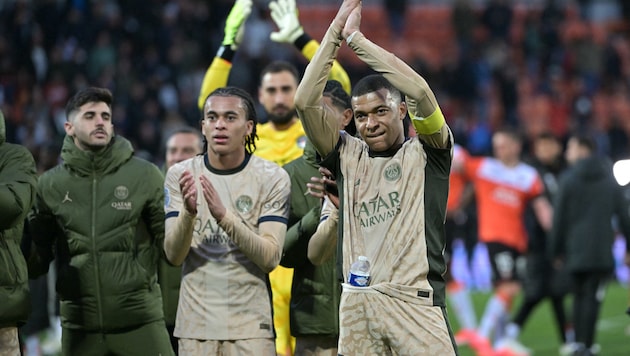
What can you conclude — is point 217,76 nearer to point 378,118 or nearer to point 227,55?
Answer: point 227,55

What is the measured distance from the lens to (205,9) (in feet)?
70.0

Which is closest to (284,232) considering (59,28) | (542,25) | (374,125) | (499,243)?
(374,125)

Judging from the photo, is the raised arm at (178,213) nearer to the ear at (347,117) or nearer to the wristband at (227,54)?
the ear at (347,117)

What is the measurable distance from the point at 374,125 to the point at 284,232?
91 centimetres

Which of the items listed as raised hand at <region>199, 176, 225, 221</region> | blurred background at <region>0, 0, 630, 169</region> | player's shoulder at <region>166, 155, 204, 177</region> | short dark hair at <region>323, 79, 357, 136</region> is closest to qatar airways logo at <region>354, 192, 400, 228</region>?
raised hand at <region>199, 176, 225, 221</region>

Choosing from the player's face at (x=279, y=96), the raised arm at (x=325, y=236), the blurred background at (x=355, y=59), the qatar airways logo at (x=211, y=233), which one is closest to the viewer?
the raised arm at (x=325, y=236)

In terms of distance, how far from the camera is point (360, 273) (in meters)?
5.15

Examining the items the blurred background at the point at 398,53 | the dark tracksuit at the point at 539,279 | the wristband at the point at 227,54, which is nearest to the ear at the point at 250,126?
the wristband at the point at 227,54

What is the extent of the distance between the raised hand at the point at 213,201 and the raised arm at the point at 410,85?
1.03 m

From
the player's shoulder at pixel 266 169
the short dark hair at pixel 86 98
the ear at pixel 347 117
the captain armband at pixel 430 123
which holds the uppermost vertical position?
the short dark hair at pixel 86 98

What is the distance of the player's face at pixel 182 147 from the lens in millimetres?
7992

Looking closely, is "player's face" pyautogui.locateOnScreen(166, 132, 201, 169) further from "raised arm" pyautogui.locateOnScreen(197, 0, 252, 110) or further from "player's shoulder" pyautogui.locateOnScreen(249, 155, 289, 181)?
"player's shoulder" pyautogui.locateOnScreen(249, 155, 289, 181)

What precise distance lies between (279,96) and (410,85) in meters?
2.89

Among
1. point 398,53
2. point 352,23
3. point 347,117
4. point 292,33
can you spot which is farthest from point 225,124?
point 398,53
